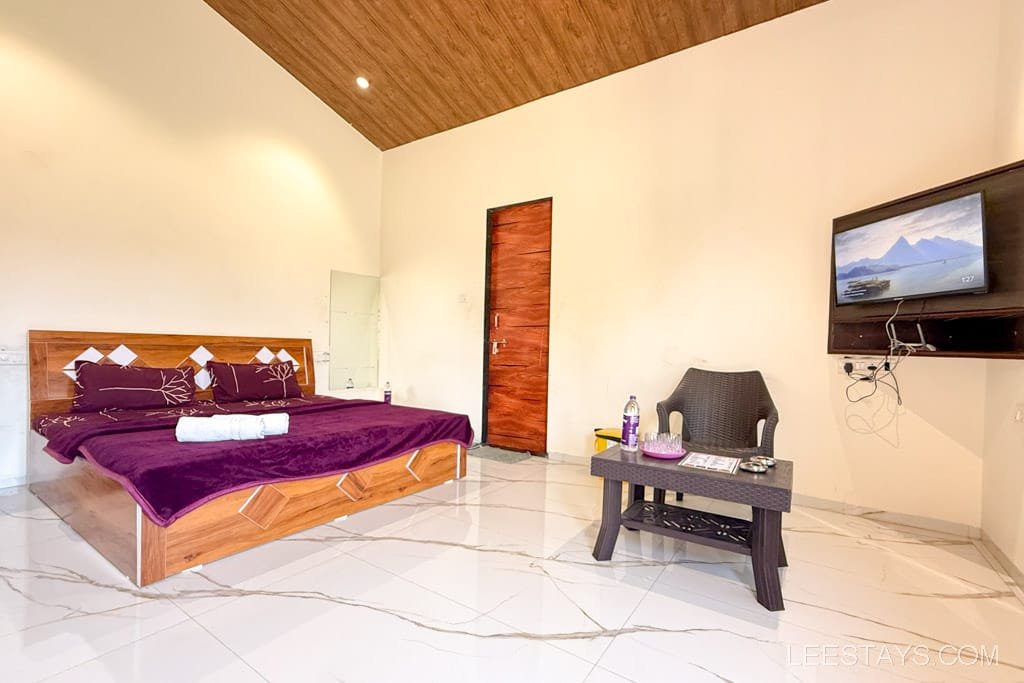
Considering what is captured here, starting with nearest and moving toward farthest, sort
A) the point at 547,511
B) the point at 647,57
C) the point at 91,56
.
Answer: the point at 547,511, the point at 91,56, the point at 647,57

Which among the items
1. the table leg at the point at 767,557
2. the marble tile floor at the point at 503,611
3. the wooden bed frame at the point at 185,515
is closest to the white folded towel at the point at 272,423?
the wooden bed frame at the point at 185,515

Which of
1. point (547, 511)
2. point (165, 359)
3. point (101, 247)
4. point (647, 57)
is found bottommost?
point (547, 511)

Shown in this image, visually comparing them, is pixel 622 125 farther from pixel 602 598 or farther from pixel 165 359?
pixel 165 359

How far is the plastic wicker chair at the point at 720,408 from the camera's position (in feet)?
9.68

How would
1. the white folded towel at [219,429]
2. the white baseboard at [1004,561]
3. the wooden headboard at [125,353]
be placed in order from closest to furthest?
the white baseboard at [1004,561] < the white folded towel at [219,429] < the wooden headboard at [125,353]

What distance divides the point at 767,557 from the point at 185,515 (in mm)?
2565

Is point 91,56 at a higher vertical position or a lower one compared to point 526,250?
higher

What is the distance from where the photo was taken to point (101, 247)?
136 inches

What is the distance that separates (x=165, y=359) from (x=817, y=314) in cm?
509

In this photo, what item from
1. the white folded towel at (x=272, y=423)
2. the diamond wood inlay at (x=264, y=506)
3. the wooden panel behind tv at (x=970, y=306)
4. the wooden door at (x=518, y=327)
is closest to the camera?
the wooden panel behind tv at (x=970, y=306)

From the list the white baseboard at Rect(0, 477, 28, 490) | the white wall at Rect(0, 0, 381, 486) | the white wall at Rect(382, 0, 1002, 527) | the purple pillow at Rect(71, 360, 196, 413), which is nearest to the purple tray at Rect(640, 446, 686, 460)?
the white wall at Rect(382, 0, 1002, 527)

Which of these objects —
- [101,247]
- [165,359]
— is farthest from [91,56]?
[165,359]

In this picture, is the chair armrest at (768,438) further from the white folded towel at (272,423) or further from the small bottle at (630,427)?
the white folded towel at (272,423)

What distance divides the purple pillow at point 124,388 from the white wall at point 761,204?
259 cm
